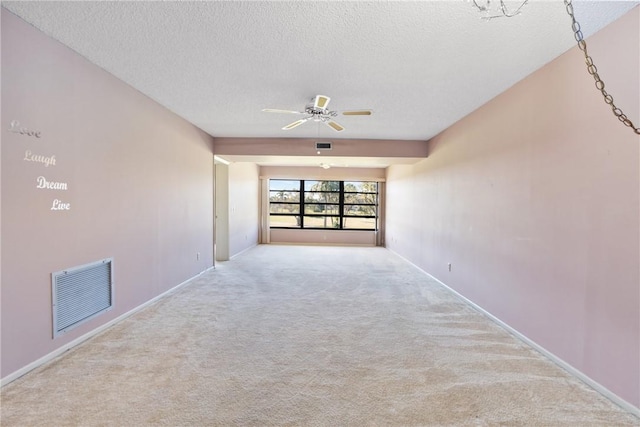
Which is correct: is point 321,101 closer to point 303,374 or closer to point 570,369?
point 303,374

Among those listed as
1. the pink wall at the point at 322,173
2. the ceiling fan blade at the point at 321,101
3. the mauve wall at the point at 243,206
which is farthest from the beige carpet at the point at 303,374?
the pink wall at the point at 322,173

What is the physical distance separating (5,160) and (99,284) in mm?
1318

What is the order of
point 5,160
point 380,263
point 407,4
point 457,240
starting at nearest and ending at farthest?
point 407,4 < point 5,160 < point 457,240 < point 380,263

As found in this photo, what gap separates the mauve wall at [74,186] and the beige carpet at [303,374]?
404 mm

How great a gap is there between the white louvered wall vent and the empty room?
17mm

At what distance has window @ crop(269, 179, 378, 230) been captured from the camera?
956 centimetres

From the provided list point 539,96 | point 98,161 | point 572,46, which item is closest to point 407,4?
point 572,46

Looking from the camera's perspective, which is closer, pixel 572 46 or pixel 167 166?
pixel 572 46

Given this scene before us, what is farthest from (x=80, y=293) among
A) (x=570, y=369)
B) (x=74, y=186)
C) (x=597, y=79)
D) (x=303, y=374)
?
(x=597, y=79)

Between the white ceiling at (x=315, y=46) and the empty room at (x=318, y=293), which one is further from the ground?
the white ceiling at (x=315, y=46)

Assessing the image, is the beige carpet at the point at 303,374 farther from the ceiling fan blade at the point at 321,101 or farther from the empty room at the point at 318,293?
the ceiling fan blade at the point at 321,101

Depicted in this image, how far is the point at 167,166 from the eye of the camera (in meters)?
3.91

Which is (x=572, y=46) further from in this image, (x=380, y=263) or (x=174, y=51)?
(x=380, y=263)

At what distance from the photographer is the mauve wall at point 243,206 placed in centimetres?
686
